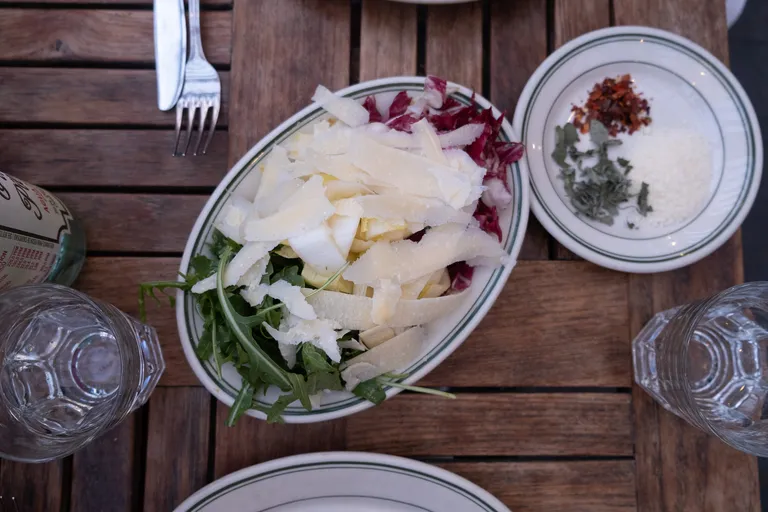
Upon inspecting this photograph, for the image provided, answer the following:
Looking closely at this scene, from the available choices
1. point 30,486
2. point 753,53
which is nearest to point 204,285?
point 30,486

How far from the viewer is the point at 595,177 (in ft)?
2.62

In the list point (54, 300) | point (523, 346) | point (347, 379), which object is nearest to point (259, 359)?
point (347, 379)

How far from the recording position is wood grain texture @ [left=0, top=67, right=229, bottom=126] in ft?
2.64

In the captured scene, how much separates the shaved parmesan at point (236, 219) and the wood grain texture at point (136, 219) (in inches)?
4.5

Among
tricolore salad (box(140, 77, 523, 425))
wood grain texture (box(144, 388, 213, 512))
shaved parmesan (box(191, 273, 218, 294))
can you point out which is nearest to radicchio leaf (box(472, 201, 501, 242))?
tricolore salad (box(140, 77, 523, 425))

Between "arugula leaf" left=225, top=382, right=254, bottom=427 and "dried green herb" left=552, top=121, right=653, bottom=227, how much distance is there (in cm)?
49

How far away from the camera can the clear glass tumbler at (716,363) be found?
69 cm

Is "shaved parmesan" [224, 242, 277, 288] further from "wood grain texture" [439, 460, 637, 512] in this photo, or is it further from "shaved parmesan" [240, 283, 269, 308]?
"wood grain texture" [439, 460, 637, 512]

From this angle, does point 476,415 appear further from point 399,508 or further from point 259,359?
point 259,359

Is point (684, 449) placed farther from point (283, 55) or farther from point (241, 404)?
point (283, 55)

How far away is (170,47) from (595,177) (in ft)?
2.02

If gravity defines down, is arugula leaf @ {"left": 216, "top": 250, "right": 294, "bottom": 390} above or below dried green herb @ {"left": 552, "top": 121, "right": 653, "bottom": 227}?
below

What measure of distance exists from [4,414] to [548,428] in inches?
26.2

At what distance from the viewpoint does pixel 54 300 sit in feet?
2.15
